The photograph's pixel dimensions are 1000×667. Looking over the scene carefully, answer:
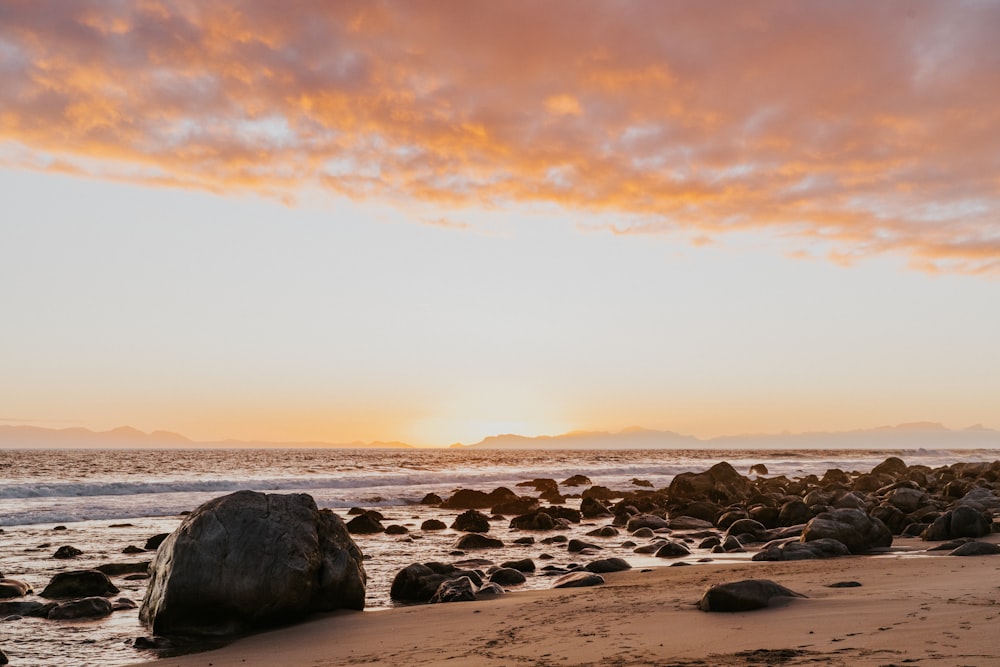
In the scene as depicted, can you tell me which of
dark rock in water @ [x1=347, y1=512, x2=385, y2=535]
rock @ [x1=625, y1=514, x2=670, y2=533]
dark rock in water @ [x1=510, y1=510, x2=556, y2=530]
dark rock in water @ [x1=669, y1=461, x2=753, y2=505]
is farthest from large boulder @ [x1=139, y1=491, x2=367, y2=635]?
dark rock in water @ [x1=669, y1=461, x2=753, y2=505]

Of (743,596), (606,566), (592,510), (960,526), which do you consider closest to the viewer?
(743,596)

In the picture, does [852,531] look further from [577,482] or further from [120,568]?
[577,482]

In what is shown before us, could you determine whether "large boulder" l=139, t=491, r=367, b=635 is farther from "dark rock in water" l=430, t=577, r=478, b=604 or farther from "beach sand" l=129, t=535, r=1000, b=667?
"dark rock in water" l=430, t=577, r=478, b=604

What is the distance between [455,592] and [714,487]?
21.9 metres

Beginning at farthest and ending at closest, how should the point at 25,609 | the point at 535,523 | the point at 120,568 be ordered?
the point at 535,523
the point at 120,568
the point at 25,609

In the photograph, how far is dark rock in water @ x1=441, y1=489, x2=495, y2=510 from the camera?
29797 millimetres

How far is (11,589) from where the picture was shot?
10.7 meters

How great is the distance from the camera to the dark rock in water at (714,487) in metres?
28.7

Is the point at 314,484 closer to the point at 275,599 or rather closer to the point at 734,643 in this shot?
the point at 275,599

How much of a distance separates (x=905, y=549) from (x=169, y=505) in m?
23.6

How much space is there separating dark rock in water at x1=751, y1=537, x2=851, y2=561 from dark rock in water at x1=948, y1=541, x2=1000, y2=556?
1.91 meters

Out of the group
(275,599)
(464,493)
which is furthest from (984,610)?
(464,493)

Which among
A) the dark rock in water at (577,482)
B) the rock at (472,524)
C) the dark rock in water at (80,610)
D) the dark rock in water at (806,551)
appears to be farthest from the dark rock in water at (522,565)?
the dark rock in water at (577,482)

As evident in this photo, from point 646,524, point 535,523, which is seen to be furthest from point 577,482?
point 646,524
